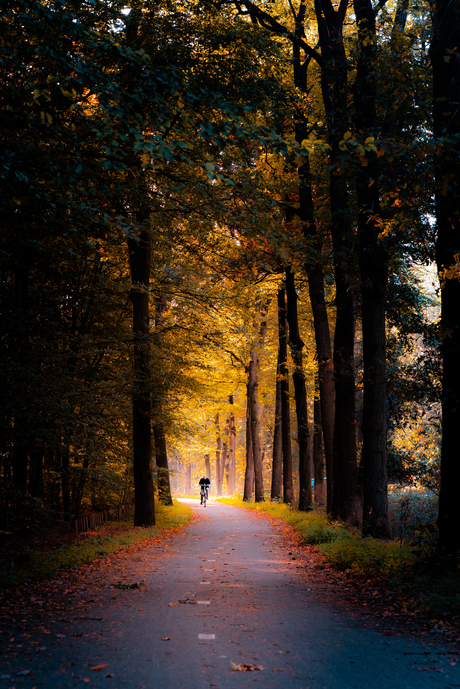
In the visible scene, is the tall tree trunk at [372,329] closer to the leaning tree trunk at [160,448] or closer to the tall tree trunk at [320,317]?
the tall tree trunk at [320,317]

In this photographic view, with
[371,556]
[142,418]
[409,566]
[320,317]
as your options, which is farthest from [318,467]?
[409,566]

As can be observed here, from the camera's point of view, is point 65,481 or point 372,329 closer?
point 372,329

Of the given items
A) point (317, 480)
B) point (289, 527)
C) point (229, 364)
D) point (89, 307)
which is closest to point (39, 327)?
point (89, 307)

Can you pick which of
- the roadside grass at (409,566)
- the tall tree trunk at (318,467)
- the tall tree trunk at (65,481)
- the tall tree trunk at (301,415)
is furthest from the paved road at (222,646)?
the tall tree trunk at (318,467)

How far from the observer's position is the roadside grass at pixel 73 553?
780 cm

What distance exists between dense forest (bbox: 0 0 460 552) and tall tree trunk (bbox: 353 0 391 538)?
4cm

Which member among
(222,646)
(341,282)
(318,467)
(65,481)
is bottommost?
(318,467)

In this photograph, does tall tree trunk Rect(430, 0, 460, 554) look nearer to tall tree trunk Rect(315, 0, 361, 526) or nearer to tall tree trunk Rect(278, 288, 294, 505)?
tall tree trunk Rect(315, 0, 361, 526)

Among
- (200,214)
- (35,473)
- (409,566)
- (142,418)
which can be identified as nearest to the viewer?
(409,566)

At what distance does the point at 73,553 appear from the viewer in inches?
376

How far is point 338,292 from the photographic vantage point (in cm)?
1284

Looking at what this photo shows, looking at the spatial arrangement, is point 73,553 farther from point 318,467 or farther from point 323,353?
point 318,467

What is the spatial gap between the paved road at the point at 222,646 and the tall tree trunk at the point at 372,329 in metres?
2.78

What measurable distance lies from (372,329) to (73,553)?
23.2 ft
